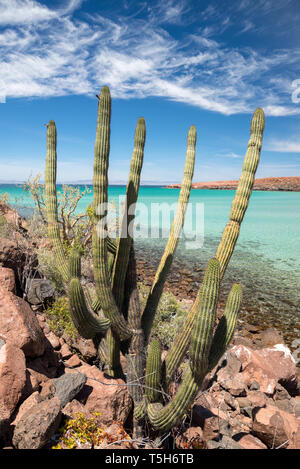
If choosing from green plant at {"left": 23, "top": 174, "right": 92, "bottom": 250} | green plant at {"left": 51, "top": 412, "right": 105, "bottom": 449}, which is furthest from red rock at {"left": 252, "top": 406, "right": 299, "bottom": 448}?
green plant at {"left": 23, "top": 174, "right": 92, "bottom": 250}

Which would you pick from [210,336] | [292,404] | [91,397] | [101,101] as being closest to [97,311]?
[91,397]

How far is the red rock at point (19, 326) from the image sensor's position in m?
3.79

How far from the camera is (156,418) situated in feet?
11.4

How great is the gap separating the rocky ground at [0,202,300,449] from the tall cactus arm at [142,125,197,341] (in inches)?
41.9

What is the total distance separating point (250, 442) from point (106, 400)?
204 cm

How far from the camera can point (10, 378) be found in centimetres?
317

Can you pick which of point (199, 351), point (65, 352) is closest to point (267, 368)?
point (199, 351)

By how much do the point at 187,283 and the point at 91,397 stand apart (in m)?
8.27

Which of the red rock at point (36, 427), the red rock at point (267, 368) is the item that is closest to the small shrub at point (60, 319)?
the red rock at point (36, 427)

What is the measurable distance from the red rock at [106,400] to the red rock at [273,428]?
5.98ft

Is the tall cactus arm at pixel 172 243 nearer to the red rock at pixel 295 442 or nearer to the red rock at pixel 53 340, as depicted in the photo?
the red rock at pixel 53 340

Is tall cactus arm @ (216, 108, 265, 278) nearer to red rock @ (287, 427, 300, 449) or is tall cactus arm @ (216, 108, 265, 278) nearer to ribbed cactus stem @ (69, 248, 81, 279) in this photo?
ribbed cactus stem @ (69, 248, 81, 279)

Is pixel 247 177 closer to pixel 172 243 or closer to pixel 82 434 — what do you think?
pixel 172 243

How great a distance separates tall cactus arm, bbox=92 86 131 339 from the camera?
11.4 feet
